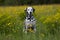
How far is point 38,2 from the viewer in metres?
36.1

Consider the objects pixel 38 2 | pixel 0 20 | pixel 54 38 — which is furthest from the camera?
pixel 38 2

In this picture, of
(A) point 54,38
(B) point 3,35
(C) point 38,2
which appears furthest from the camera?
(C) point 38,2

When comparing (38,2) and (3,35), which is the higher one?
(3,35)

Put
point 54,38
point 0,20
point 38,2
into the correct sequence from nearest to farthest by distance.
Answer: point 54,38 < point 0,20 < point 38,2

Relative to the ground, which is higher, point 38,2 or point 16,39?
point 16,39

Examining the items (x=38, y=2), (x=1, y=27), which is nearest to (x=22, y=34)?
(x=1, y=27)

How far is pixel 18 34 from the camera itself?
321 inches

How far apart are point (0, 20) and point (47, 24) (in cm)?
138

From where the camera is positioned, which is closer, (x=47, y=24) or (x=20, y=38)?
(x=20, y=38)

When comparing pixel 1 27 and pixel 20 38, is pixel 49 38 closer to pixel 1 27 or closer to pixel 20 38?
pixel 20 38

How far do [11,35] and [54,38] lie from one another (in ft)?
4.14

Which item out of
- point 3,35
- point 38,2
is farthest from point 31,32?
point 38,2

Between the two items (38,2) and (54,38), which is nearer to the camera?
(54,38)

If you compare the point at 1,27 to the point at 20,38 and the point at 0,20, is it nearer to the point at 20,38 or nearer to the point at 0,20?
the point at 0,20
